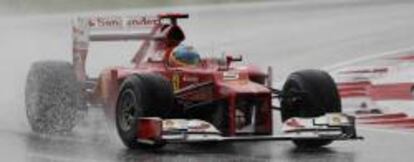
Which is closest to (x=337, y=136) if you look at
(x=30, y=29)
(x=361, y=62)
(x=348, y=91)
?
(x=348, y=91)

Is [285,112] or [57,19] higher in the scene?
[57,19]

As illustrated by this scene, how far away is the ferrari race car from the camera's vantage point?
12039 millimetres

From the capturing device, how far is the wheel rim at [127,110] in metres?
12.3

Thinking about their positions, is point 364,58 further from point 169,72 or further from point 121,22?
point 169,72

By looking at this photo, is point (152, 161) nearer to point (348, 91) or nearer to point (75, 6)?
point (348, 91)

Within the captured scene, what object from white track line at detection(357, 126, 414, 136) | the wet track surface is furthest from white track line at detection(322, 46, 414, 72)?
white track line at detection(357, 126, 414, 136)

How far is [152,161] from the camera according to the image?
11.4m

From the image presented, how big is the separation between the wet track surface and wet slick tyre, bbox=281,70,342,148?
1.26ft

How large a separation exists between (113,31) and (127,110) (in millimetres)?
2421

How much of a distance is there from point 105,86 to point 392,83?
13.6 ft

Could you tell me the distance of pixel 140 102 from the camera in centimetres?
1211

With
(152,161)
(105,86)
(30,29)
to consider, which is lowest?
(152,161)

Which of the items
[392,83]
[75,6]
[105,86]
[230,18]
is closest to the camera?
[105,86]

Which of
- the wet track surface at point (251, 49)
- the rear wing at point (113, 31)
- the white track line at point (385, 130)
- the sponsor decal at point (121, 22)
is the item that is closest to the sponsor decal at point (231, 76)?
the wet track surface at point (251, 49)
